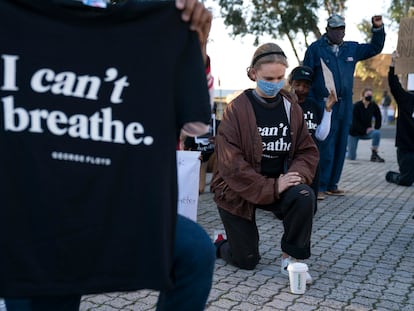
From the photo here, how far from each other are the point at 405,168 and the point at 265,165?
204 inches

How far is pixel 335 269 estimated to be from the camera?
4027 millimetres

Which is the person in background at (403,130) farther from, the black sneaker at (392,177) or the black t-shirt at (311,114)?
the black t-shirt at (311,114)

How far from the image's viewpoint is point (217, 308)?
3211mm

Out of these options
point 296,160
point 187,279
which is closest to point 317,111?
point 296,160

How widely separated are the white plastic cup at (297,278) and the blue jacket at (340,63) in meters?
3.47

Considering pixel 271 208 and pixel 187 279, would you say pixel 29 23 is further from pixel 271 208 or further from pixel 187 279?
pixel 271 208

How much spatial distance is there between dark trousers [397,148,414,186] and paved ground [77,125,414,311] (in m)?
1.45

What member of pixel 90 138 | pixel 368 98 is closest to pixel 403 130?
pixel 368 98

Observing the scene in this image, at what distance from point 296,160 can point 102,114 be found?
2283mm

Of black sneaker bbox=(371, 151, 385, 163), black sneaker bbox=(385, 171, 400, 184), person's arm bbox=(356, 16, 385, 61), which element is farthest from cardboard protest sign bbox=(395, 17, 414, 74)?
black sneaker bbox=(371, 151, 385, 163)

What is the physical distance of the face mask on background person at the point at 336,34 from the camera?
656cm

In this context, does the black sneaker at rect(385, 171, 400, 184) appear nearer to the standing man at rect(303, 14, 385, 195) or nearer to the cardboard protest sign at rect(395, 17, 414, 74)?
the cardboard protest sign at rect(395, 17, 414, 74)

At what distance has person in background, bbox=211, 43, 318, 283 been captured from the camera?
11.8 feet

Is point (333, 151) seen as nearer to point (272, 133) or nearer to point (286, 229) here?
point (272, 133)
